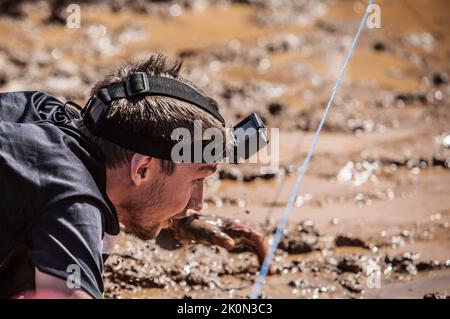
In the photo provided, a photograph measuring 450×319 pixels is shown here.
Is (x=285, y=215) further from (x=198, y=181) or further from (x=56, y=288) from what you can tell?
Result: (x=56, y=288)

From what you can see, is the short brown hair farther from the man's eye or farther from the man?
the man's eye

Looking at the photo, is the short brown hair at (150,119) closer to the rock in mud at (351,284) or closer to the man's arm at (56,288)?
the man's arm at (56,288)

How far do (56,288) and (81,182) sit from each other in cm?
28

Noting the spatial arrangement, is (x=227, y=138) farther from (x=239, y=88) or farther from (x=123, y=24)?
(x=123, y=24)

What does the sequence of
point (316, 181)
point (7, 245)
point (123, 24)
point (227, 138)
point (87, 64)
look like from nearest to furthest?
point (7, 245)
point (227, 138)
point (316, 181)
point (87, 64)
point (123, 24)

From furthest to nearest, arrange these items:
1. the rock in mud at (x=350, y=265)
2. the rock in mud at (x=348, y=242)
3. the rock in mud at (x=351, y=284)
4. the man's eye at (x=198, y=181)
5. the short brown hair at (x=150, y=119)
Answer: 1. the rock in mud at (x=348, y=242)
2. the rock in mud at (x=350, y=265)
3. the rock in mud at (x=351, y=284)
4. the man's eye at (x=198, y=181)
5. the short brown hair at (x=150, y=119)

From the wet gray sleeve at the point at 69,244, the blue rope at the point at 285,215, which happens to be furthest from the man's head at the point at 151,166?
the blue rope at the point at 285,215

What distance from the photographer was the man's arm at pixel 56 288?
1706mm

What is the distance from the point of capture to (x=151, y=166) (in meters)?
2.02

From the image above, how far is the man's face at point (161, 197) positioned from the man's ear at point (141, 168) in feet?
0.04

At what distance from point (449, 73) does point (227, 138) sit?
437cm

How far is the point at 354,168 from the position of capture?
14.0 feet

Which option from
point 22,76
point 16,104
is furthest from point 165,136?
point 22,76
